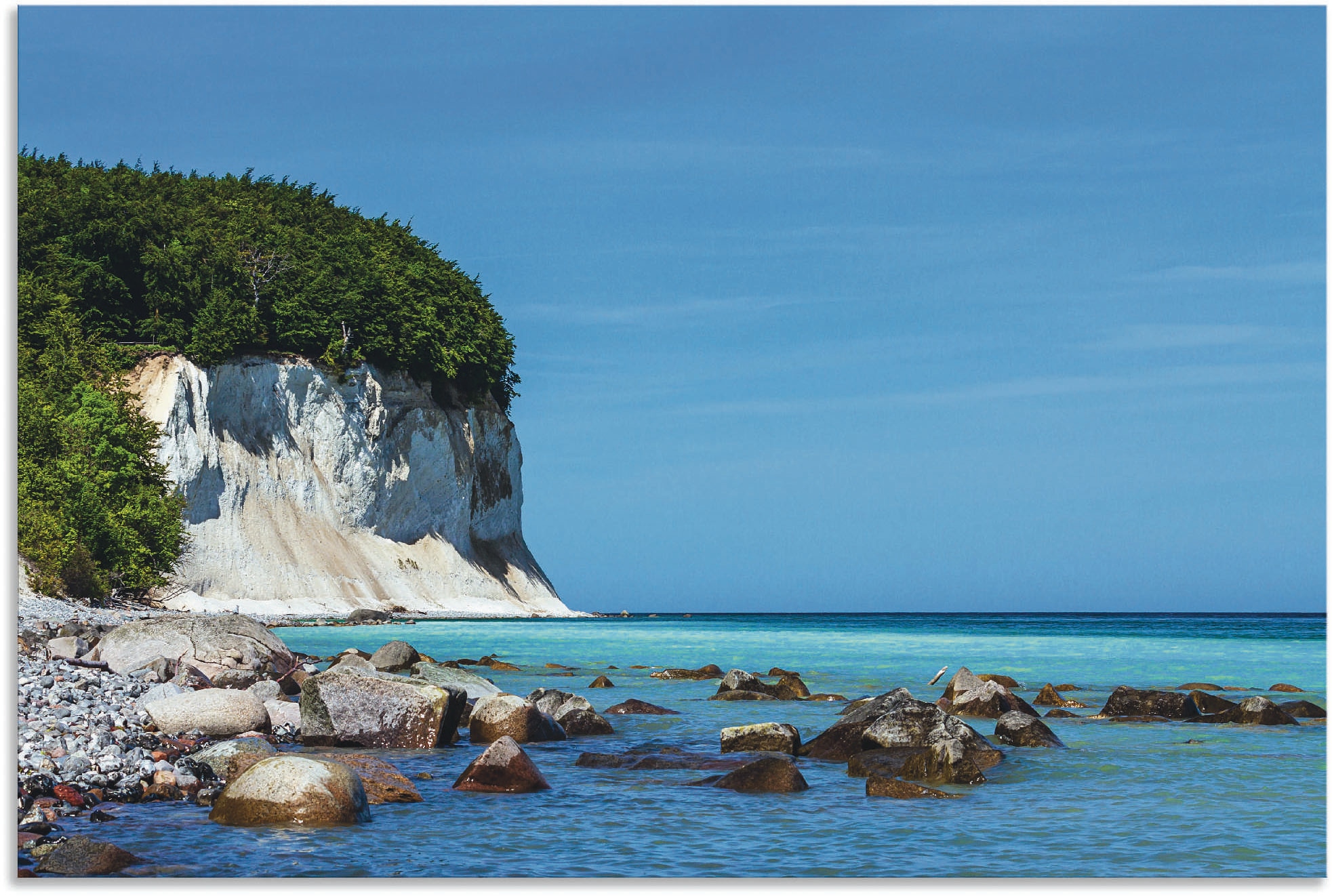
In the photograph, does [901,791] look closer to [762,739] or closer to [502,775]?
[762,739]

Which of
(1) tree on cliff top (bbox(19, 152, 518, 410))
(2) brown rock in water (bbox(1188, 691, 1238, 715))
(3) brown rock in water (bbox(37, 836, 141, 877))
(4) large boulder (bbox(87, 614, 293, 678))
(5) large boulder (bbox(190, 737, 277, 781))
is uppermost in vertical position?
(1) tree on cliff top (bbox(19, 152, 518, 410))

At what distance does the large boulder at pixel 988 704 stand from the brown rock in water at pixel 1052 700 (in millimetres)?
2362

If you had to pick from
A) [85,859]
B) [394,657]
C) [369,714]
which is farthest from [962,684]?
[85,859]

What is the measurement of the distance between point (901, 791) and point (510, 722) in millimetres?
6522

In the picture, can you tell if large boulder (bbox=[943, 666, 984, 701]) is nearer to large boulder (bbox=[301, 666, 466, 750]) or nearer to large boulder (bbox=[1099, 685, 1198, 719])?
large boulder (bbox=[1099, 685, 1198, 719])

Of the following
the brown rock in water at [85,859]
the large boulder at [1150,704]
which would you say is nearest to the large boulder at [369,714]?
the brown rock in water at [85,859]

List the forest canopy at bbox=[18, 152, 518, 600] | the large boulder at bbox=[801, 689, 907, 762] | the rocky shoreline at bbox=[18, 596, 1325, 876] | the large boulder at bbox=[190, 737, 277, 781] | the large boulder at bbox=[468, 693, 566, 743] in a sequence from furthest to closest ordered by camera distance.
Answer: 1. the forest canopy at bbox=[18, 152, 518, 600]
2. the large boulder at bbox=[468, 693, 566, 743]
3. the large boulder at bbox=[801, 689, 907, 762]
4. the large boulder at bbox=[190, 737, 277, 781]
5. the rocky shoreline at bbox=[18, 596, 1325, 876]

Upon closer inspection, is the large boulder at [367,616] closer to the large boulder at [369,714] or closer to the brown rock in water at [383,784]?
the large boulder at [369,714]

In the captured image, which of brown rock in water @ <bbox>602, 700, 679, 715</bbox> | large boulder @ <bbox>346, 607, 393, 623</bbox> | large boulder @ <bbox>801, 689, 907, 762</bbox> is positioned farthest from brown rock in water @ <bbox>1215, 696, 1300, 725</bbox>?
large boulder @ <bbox>346, 607, 393, 623</bbox>

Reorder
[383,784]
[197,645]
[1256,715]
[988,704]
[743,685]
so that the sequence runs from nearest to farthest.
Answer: [383,784]
[1256,715]
[988,704]
[197,645]
[743,685]

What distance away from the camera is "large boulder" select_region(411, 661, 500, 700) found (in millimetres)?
19547

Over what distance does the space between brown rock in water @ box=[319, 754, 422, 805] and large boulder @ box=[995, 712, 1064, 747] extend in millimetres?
7890

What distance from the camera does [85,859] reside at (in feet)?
27.9

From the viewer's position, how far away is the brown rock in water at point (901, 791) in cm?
1182
